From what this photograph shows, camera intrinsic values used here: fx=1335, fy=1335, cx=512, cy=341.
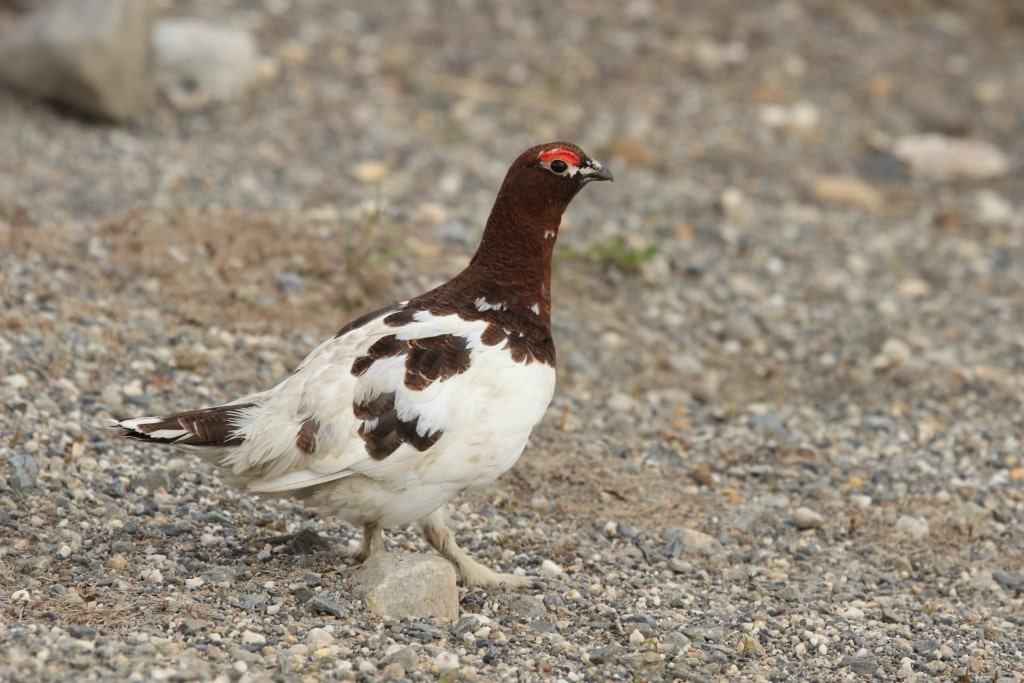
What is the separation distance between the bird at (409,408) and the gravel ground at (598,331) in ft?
1.72

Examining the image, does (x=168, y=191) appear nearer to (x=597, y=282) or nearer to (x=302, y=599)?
(x=597, y=282)

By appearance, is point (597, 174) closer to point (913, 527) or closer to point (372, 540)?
point (372, 540)

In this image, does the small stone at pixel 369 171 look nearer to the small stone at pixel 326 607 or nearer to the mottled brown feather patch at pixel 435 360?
the mottled brown feather patch at pixel 435 360

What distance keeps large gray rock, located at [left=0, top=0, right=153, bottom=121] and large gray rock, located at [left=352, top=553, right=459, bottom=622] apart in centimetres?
671

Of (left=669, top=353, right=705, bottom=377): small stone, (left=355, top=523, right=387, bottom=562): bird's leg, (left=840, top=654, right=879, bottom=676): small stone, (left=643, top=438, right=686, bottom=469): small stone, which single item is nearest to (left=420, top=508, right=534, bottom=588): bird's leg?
(left=355, top=523, right=387, bottom=562): bird's leg

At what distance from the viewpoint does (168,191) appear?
1012 cm

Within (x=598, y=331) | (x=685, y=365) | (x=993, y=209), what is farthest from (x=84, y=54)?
(x=993, y=209)

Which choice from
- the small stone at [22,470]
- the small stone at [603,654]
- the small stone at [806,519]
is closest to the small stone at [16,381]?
the small stone at [22,470]

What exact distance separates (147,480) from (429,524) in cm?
145

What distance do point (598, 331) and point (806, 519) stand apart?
238cm

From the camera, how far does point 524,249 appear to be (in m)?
5.95

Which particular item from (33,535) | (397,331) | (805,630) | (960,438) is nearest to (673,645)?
(805,630)

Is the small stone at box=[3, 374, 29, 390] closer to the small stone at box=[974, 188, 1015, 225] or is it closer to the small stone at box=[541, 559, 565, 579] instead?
the small stone at box=[541, 559, 565, 579]

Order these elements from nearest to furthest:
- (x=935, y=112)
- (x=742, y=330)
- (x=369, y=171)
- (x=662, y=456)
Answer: (x=662, y=456) < (x=742, y=330) < (x=369, y=171) < (x=935, y=112)
